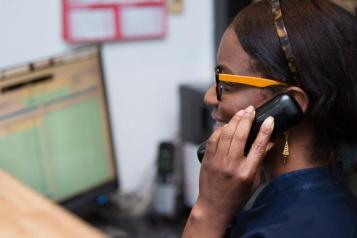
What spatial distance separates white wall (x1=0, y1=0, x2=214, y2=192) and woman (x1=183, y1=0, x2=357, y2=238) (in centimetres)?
66

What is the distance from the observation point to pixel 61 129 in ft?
4.17

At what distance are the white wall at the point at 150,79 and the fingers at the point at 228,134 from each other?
677 millimetres

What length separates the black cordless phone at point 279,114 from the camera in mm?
753

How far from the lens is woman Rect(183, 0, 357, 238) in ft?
2.45

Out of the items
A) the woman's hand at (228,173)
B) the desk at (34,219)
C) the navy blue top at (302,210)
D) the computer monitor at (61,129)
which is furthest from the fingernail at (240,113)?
the computer monitor at (61,129)

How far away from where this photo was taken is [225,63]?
0.81 meters

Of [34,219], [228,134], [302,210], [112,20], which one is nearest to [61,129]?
[112,20]

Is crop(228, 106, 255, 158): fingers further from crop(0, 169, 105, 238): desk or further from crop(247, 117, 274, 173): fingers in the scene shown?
crop(0, 169, 105, 238): desk

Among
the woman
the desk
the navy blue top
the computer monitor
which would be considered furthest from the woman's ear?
the computer monitor

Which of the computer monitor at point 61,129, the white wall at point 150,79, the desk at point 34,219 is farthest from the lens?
the white wall at point 150,79

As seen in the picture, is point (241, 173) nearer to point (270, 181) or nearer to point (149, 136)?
point (270, 181)

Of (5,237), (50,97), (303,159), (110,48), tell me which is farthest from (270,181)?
(110,48)

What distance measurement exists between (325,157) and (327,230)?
0.45 feet

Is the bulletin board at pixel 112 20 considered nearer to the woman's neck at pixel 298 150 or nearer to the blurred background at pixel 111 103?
the blurred background at pixel 111 103
